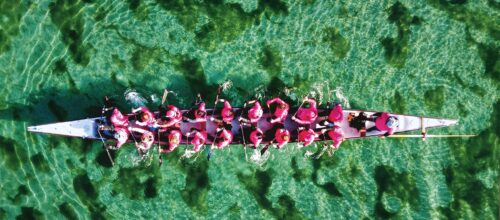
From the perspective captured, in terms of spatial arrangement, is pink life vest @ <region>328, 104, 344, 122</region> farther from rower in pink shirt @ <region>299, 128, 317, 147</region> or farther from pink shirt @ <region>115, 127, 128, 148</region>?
pink shirt @ <region>115, 127, 128, 148</region>

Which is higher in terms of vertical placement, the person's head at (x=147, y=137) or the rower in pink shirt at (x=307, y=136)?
the person's head at (x=147, y=137)

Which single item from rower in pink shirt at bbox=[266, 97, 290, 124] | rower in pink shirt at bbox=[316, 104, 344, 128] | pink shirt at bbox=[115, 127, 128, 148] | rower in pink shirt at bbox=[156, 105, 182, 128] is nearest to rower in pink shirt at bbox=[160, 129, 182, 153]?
rower in pink shirt at bbox=[156, 105, 182, 128]

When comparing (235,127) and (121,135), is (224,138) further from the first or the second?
(121,135)

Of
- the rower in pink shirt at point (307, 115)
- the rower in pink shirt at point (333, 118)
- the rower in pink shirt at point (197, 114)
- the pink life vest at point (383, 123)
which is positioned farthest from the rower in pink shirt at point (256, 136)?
the pink life vest at point (383, 123)

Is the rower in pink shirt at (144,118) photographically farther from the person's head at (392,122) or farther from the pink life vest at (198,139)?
the person's head at (392,122)

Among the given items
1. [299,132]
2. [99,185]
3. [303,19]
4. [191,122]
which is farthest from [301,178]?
[99,185]
